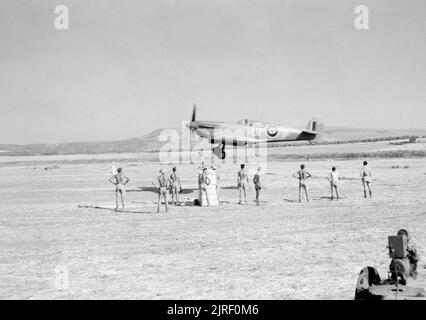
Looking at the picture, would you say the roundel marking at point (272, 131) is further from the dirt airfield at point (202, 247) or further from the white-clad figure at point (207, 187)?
the white-clad figure at point (207, 187)

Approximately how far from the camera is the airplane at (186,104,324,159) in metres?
36.9

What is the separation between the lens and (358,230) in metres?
13.9

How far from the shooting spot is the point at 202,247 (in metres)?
12.1

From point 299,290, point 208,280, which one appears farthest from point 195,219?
point 299,290

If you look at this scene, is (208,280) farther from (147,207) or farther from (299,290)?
(147,207)

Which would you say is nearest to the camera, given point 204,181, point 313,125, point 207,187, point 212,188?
point 204,181

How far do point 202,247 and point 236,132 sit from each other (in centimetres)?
2588

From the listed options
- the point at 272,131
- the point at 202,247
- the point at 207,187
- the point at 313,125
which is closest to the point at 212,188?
the point at 207,187

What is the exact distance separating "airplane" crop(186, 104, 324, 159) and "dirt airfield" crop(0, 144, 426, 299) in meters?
14.7

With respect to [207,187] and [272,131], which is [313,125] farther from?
[207,187]

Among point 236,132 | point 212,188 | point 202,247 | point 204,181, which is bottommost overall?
point 202,247

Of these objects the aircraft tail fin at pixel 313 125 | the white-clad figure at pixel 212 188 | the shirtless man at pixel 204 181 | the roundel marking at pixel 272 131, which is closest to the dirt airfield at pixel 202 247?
the white-clad figure at pixel 212 188

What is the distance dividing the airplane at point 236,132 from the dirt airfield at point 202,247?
1466cm
